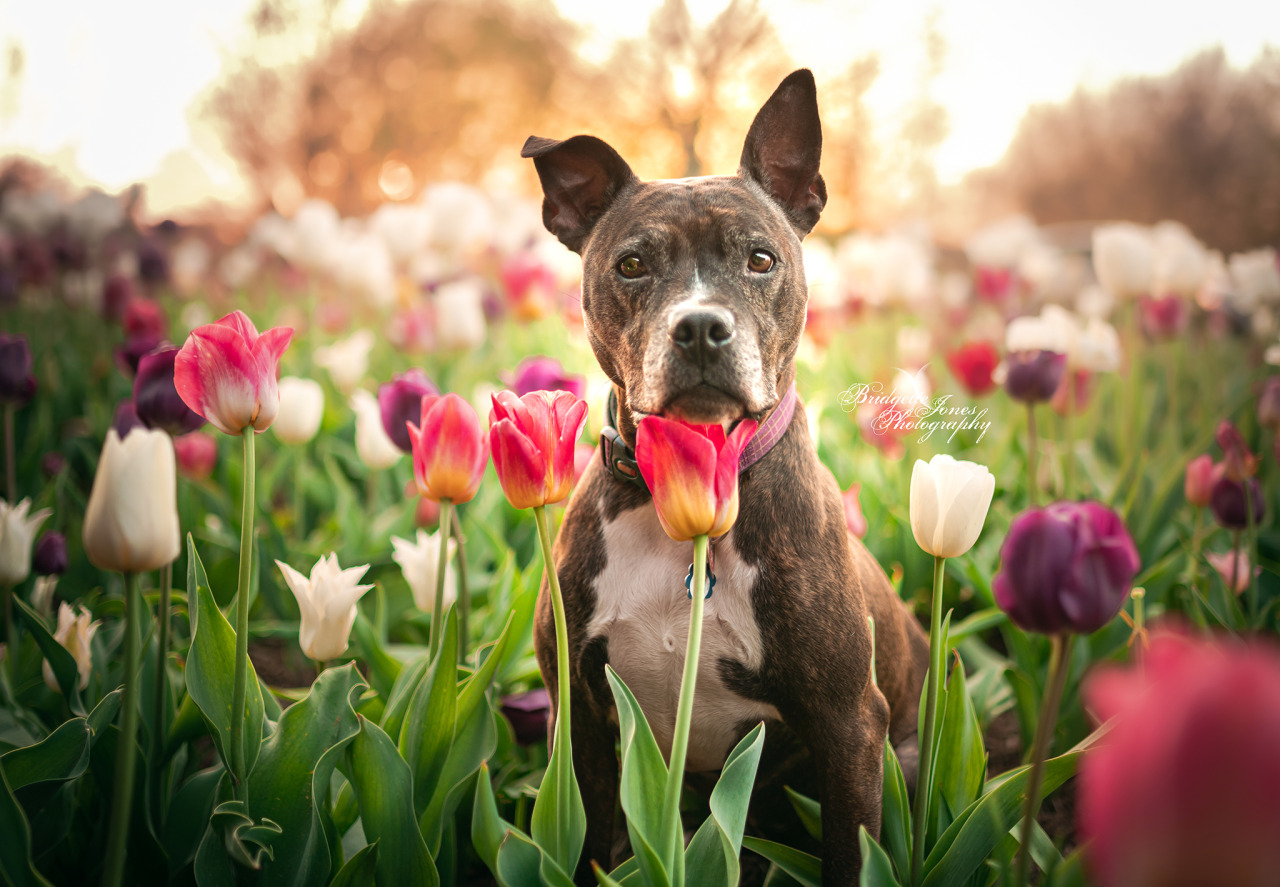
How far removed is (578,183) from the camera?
2.10 metres

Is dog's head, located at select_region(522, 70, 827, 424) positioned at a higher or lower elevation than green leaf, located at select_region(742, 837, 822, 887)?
higher

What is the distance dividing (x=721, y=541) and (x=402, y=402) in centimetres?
122

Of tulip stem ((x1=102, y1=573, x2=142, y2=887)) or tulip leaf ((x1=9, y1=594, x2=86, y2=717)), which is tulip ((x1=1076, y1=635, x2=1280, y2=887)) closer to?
tulip stem ((x1=102, y1=573, x2=142, y2=887))

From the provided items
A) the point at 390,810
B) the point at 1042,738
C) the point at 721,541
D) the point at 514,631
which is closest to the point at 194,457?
the point at 514,631

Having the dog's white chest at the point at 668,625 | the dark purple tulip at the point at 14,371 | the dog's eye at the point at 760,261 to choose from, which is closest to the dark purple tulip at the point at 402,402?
the dog's white chest at the point at 668,625

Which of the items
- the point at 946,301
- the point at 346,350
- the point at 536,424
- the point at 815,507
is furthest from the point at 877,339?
the point at 536,424

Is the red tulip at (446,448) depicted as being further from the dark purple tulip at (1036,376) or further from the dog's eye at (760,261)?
the dark purple tulip at (1036,376)

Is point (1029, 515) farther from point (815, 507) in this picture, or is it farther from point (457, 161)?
point (457, 161)

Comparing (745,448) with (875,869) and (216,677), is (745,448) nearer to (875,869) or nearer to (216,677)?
(875,869)

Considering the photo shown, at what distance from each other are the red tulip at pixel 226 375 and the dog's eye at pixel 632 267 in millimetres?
791

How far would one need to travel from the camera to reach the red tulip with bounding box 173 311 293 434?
1347 millimetres

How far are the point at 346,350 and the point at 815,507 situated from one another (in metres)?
3.40

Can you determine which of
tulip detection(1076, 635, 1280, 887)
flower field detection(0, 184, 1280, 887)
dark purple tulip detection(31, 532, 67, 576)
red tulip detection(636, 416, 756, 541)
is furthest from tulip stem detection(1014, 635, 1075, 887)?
dark purple tulip detection(31, 532, 67, 576)

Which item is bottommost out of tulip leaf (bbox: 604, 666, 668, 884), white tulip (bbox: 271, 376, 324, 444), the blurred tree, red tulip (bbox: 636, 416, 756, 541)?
tulip leaf (bbox: 604, 666, 668, 884)
